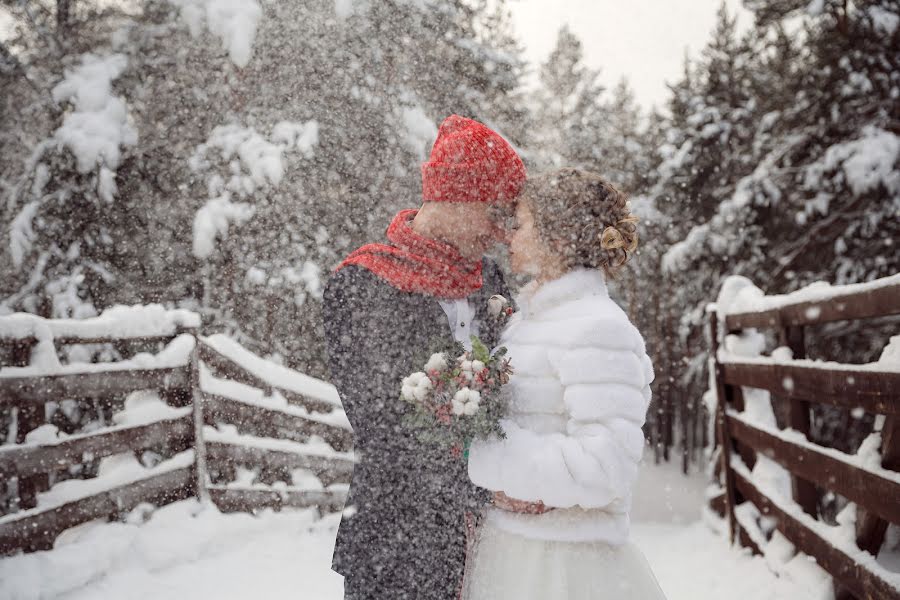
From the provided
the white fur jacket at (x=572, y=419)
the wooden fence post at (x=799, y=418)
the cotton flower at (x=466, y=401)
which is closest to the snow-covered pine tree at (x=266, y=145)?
the wooden fence post at (x=799, y=418)

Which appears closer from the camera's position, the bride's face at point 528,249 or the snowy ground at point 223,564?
the bride's face at point 528,249

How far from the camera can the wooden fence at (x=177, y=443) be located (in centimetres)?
417

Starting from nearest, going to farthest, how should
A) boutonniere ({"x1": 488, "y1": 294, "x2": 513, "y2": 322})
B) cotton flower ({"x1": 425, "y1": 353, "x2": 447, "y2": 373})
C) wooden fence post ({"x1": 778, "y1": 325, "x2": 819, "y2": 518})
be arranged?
cotton flower ({"x1": 425, "y1": 353, "x2": 447, "y2": 373})
boutonniere ({"x1": 488, "y1": 294, "x2": 513, "y2": 322})
wooden fence post ({"x1": 778, "y1": 325, "x2": 819, "y2": 518})

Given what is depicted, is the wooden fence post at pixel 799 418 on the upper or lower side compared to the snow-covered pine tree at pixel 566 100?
lower

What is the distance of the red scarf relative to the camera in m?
2.51

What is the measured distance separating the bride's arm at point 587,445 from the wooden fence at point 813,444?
1620 mm

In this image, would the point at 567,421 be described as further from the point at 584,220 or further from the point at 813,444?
the point at 813,444

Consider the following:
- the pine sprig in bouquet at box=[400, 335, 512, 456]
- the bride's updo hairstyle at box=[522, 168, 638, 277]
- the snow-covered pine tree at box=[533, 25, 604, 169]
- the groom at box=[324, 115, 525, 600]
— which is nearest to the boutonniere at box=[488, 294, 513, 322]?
the groom at box=[324, 115, 525, 600]

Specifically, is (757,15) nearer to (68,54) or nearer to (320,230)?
(320,230)

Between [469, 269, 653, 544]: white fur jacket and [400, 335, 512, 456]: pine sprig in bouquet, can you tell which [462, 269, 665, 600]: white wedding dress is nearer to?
[469, 269, 653, 544]: white fur jacket

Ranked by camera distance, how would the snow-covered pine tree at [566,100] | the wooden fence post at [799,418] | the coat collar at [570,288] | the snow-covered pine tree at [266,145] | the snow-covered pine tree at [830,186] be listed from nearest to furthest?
1. the coat collar at [570,288]
2. the wooden fence post at [799,418]
3. the snow-covered pine tree at [830,186]
4. the snow-covered pine tree at [266,145]
5. the snow-covered pine tree at [566,100]

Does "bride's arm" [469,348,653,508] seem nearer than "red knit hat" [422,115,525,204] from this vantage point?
Yes

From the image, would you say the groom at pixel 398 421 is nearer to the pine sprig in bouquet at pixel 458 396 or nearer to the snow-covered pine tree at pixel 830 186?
the pine sprig in bouquet at pixel 458 396

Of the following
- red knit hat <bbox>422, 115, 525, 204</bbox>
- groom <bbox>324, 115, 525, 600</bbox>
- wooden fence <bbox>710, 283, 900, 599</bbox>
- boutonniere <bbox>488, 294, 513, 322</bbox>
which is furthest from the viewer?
wooden fence <bbox>710, 283, 900, 599</bbox>
